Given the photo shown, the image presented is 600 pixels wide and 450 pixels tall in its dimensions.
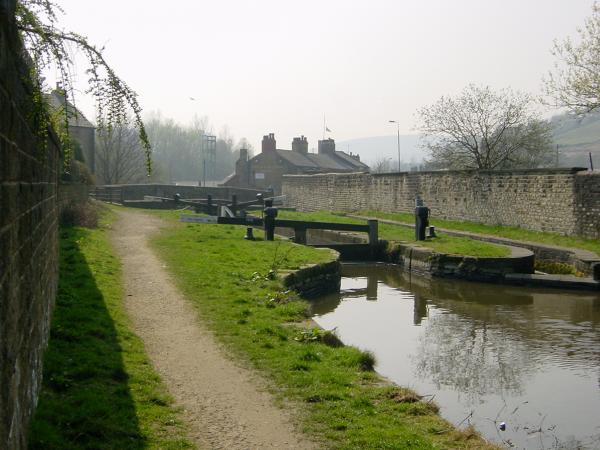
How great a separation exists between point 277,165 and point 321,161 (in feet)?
16.2

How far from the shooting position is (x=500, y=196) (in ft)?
69.1

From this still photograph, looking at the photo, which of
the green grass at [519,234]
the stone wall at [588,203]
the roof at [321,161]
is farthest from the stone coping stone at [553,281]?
the roof at [321,161]

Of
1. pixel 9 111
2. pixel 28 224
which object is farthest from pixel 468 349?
pixel 9 111

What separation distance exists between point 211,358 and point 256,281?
4306mm

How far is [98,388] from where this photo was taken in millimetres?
5109

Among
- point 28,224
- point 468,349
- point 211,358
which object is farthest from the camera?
point 468,349

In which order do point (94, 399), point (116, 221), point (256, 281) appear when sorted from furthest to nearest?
point (116, 221) < point (256, 281) < point (94, 399)

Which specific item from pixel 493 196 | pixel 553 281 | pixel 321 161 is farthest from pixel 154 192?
pixel 553 281

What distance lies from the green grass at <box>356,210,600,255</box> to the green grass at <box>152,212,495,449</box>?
8.02 metres

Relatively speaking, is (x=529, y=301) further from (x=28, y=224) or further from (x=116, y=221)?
(x=116, y=221)

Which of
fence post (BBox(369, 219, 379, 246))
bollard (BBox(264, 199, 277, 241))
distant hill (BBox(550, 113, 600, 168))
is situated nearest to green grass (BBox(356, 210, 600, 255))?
fence post (BBox(369, 219, 379, 246))

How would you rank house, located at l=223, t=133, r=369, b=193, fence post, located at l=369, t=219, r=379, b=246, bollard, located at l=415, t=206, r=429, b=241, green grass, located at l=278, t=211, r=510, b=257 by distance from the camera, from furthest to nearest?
house, located at l=223, t=133, r=369, b=193, fence post, located at l=369, t=219, r=379, b=246, bollard, located at l=415, t=206, r=429, b=241, green grass, located at l=278, t=211, r=510, b=257

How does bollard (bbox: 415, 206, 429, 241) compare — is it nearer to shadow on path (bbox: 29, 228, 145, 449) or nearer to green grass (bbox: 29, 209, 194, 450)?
green grass (bbox: 29, 209, 194, 450)

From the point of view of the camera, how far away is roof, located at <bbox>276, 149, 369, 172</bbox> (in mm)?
61041
